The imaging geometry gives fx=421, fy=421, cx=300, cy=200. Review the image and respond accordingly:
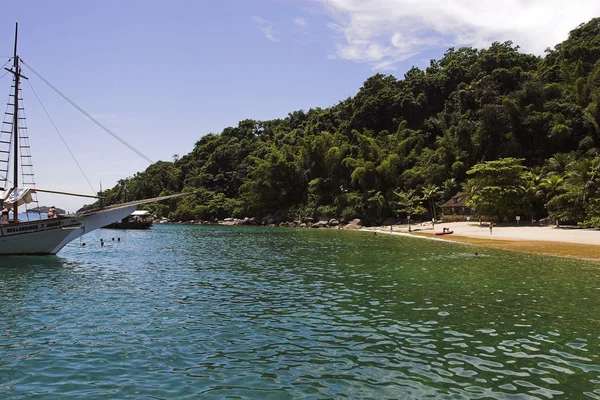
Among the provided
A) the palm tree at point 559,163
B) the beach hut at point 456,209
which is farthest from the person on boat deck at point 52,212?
the palm tree at point 559,163

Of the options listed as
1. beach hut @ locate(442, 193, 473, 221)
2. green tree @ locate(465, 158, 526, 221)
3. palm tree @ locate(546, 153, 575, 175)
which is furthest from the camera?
beach hut @ locate(442, 193, 473, 221)

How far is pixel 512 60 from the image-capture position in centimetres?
10006

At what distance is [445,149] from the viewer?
274ft

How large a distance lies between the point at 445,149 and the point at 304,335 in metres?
77.7

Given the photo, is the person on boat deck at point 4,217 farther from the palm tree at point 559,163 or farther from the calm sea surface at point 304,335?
the palm tree at point 559,163

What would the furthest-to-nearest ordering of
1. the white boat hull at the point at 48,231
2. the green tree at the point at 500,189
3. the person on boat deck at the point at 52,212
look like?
1. the green tree at the point at 500,189
2. the person on boat deck at the point at 52,212
3. the white boat hull at the point at 48,231

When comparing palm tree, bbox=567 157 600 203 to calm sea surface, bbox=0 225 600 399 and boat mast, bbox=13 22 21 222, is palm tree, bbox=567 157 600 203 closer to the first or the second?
calm sea surface, bbox=0 225 600 399

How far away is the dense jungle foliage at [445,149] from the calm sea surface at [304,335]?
29.8m

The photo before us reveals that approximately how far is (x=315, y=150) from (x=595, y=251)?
78088 mm

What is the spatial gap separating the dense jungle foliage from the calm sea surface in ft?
97.8

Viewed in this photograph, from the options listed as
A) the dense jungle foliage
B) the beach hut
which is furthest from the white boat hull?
the beach hut

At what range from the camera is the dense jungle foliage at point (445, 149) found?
61.9 metres

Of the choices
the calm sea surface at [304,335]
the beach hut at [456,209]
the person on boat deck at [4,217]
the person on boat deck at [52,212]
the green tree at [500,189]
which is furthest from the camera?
the beach hut at [456,209]

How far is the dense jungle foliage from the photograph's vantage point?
203 ft
